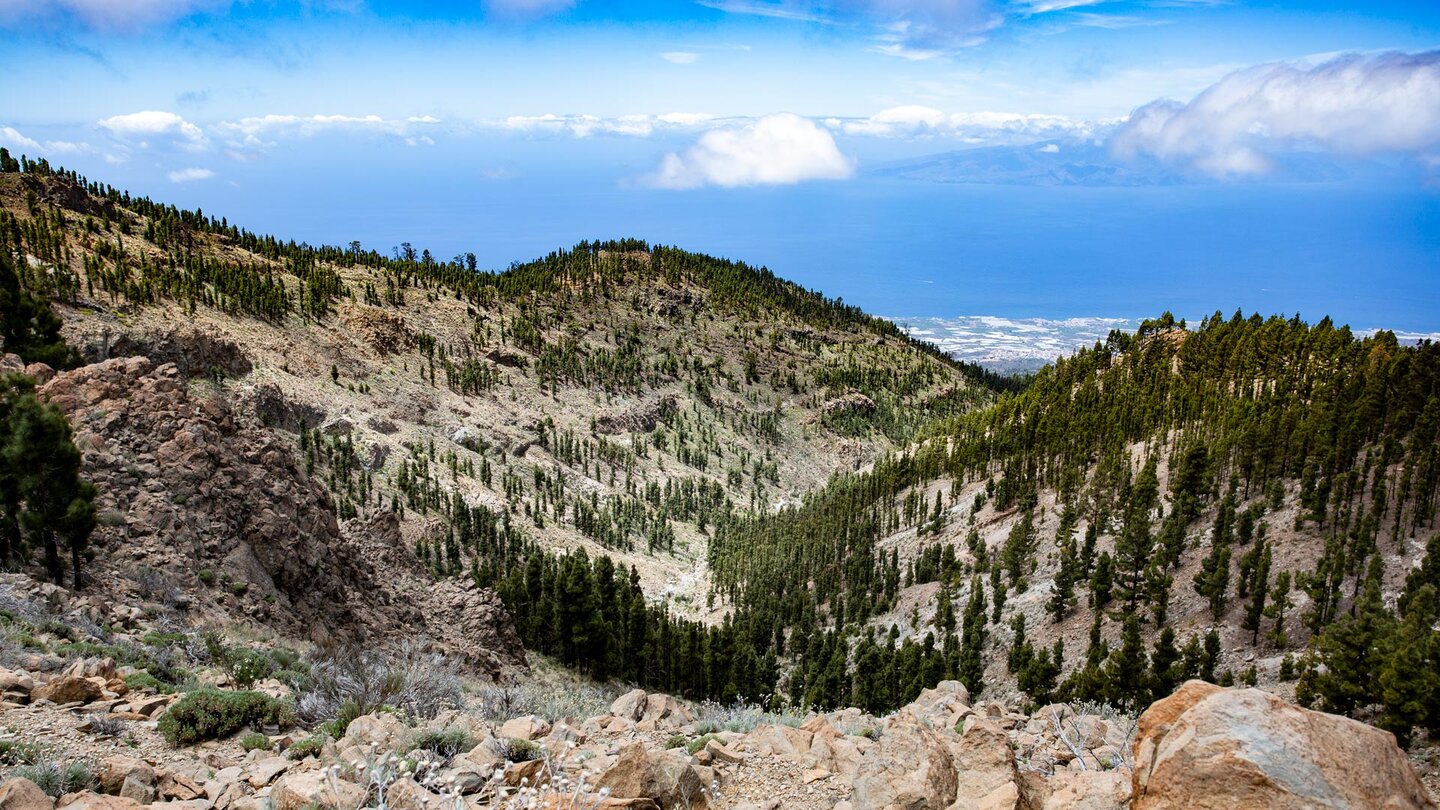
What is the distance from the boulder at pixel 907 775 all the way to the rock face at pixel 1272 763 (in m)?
2.85

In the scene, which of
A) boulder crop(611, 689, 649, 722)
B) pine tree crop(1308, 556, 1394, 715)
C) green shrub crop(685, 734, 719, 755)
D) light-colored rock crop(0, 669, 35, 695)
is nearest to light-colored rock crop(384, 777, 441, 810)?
green shrub crop(685, 734, 719, 755)

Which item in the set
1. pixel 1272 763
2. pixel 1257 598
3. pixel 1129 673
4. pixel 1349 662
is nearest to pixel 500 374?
pixel 1129 673

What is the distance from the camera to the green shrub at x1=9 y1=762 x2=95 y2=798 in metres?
7.94

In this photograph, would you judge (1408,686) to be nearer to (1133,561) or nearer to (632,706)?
(632,706)

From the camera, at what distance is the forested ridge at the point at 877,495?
115 ft

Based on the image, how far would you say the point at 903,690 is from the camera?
135 ft

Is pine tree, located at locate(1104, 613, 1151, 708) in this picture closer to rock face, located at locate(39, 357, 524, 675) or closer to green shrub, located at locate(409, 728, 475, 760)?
rock face, located at locate(39, 357, 524, 675)

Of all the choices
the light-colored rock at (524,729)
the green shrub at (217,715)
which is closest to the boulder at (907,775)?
the light-colored rock at (524,729)

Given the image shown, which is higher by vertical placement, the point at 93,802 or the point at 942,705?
the point at 93,802

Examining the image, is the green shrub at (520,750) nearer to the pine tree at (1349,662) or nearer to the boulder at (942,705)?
the boulder at (942,705)

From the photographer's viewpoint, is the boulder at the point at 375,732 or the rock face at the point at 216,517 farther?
the rock face at the point at 216,517

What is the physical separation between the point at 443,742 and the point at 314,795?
270cm

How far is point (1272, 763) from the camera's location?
5871mm

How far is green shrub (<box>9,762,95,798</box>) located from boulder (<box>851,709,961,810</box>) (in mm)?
9286
